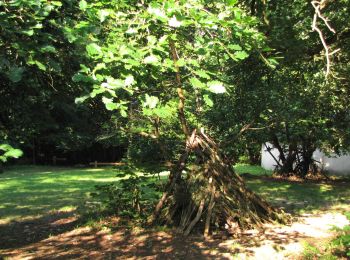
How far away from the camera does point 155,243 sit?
6.89 metres

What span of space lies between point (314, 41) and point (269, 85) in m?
2.23

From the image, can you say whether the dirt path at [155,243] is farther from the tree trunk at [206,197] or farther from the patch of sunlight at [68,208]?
the patch of sunlight at [68,208]

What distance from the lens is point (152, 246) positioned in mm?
6746

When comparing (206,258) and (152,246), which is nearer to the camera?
(206,258)

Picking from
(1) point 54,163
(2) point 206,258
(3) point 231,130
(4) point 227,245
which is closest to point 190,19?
(2) point 206,258

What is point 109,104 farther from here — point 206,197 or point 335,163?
point 335,163

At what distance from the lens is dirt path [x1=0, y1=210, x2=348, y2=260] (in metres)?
6.31

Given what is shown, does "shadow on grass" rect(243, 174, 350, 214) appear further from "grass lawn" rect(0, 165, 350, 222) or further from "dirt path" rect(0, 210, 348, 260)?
"dirt path" rect(0, 210, 348, 260)

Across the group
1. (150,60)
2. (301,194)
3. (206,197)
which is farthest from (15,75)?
(301,194)

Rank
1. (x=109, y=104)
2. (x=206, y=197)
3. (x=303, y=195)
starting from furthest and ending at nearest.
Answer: (x=303, y=195), (x=206, y=197), (x=109, y=104)

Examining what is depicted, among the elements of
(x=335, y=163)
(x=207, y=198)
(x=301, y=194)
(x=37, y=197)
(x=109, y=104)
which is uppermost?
Answer: (x=109, y=104)

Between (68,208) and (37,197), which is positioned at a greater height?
(37,197)

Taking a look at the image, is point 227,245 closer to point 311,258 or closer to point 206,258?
point 206,258

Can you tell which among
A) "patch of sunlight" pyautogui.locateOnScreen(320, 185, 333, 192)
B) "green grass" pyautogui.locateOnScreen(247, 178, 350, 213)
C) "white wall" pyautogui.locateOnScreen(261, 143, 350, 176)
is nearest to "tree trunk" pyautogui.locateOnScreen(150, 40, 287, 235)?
"green grass" pyautogui.locateOnScreen(247, 178, 350, 213)
